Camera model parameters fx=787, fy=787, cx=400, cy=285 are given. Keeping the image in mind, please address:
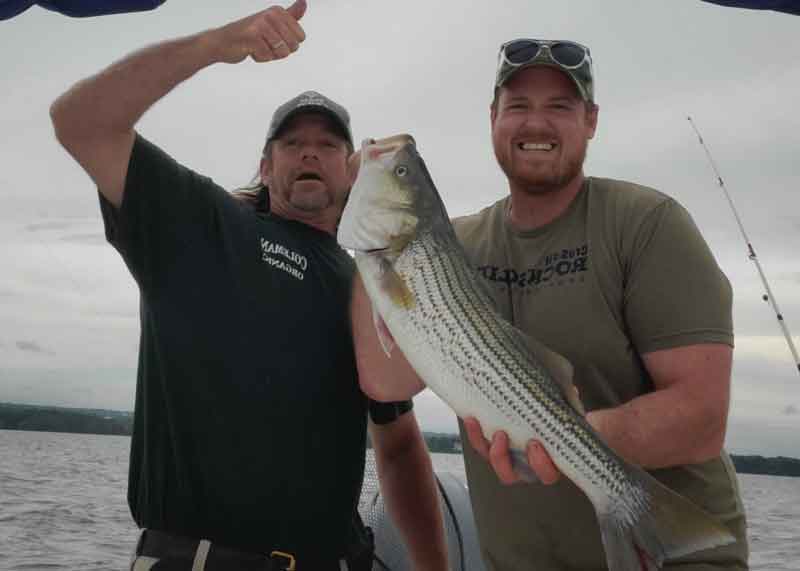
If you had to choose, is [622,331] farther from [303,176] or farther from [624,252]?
[303,176]

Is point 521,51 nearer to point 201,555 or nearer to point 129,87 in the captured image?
point 129,87

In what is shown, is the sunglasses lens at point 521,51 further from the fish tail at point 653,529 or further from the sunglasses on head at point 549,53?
the fish tail at point 653,529

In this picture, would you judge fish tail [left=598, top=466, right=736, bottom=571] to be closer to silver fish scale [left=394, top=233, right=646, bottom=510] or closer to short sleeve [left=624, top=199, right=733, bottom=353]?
silver fish scale [left=394, top=233, right=646, bottom=510]

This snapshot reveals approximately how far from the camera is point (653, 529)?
10.4 feet

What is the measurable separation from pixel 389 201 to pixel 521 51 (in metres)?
1.22

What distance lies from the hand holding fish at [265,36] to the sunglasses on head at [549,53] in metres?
1.22

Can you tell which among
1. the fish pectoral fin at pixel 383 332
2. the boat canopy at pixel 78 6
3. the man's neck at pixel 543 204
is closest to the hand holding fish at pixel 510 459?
the fish pectoral fin at pixel 383 332

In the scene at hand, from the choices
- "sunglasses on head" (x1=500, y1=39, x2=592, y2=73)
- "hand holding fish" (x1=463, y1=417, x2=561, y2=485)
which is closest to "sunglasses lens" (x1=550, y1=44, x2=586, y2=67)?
"sunglasses on head" (x1=500, y1=39, x2=592, y2=73)

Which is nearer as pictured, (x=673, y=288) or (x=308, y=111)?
(x=673, y=288)

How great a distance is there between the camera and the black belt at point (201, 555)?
14.3ft

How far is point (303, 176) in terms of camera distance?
17.1 ft

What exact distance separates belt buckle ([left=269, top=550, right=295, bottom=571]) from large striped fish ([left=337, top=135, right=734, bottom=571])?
1.58 meters

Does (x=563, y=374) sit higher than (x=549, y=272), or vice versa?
(x=549, y=272)

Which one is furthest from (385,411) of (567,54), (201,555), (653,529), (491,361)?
(567,54)
